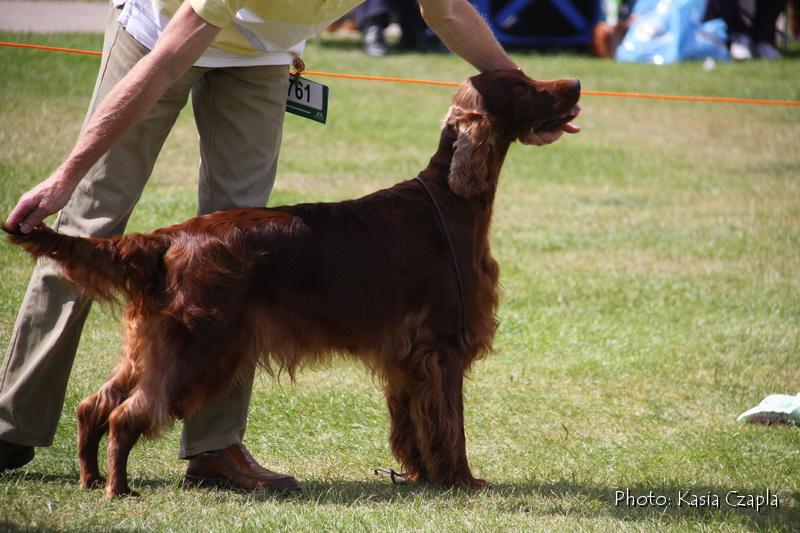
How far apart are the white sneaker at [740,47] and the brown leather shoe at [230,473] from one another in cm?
1346

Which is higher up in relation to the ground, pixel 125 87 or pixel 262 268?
pixel 125 87

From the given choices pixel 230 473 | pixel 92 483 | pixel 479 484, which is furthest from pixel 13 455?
pixel 479 484

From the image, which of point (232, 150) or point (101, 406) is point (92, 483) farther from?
point (232, 150)

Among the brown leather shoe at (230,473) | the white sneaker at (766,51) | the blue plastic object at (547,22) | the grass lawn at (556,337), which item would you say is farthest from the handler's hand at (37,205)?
the white sneaker at (766,51)

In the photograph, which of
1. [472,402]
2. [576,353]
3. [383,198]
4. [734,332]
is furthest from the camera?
[734,332]

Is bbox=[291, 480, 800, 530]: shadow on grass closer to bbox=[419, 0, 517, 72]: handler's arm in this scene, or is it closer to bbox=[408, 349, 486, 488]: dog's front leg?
bbox=[408, 349, 486, 488]: dog's front leg

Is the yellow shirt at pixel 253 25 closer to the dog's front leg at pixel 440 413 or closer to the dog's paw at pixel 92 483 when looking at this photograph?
the dog's front leg at pixel 440 413

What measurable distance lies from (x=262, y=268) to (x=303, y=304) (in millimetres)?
181

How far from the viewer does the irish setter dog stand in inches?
124

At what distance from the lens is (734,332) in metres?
5.76

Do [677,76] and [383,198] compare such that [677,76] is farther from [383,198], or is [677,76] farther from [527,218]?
[383,198]

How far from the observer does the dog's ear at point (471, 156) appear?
3.50m

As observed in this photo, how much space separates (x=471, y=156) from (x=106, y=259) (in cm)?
125

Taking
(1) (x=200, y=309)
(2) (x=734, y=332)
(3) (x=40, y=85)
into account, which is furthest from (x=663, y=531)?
(3) (x=40, y=85)
